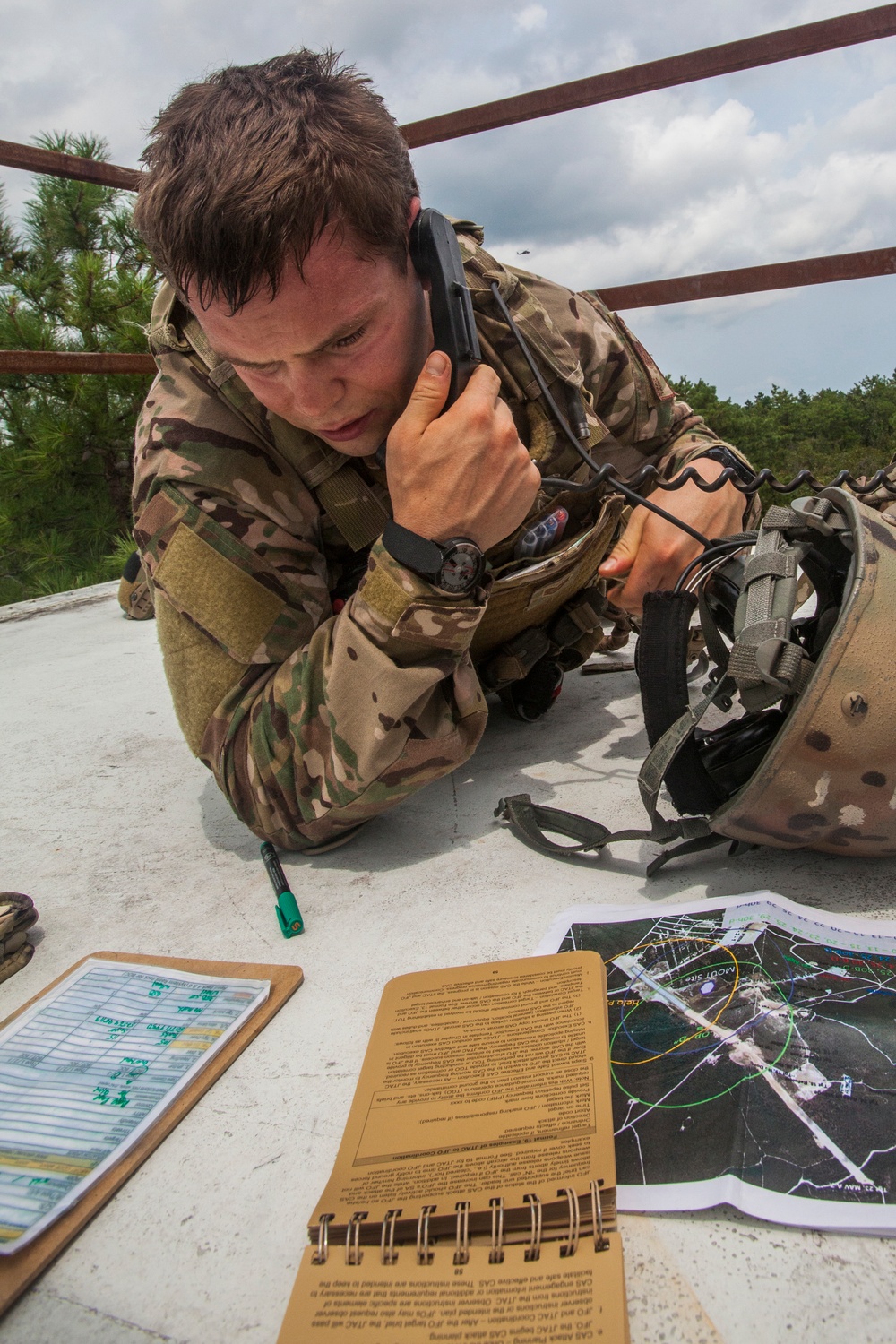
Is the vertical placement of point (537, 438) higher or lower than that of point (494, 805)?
higher

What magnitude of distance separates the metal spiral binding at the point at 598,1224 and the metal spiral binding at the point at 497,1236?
7cm

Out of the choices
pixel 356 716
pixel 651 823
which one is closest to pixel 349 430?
pixel 356 716

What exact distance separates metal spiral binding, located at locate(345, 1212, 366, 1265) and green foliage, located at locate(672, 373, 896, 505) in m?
3.95

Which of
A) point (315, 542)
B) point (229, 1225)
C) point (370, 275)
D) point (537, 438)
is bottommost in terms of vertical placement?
point (229, 1225)

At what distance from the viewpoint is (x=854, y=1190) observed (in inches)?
25.9

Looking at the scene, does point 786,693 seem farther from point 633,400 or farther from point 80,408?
point 80,408

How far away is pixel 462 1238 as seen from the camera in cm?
64

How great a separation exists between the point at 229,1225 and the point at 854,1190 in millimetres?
484

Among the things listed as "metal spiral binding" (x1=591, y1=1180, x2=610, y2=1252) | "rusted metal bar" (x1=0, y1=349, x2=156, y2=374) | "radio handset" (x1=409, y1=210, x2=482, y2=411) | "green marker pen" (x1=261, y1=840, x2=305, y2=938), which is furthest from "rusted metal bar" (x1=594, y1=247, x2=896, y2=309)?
"metal spiral binding" (x1=591, y1=1180, x2=610, y2=1252)

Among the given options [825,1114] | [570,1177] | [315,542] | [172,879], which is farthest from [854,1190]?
[315,542]

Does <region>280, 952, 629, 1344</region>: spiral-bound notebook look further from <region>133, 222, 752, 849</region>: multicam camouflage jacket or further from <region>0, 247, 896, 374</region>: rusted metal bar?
<region>0, 247, 896, 374</region>: rusted metal bar

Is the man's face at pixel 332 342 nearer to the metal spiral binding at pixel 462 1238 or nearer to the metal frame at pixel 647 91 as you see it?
the metal spiral binding at pixel 462 1238

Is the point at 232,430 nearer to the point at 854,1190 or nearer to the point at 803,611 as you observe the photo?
the point at 854,1190

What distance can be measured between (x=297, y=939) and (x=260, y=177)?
89cm
